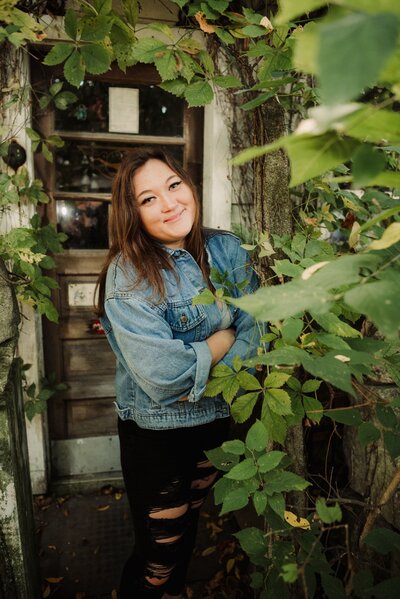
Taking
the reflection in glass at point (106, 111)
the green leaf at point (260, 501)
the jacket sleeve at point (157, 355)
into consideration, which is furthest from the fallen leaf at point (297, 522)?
the reflection in glass at point (106, 111)

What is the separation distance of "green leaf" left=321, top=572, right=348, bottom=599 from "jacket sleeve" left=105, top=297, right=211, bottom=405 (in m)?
0.65

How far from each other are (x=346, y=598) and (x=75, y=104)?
2.71 meters

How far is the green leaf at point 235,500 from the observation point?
0.97 m

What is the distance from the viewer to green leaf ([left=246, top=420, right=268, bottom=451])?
102 cm

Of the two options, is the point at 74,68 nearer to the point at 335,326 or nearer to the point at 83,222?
the point at 335,326

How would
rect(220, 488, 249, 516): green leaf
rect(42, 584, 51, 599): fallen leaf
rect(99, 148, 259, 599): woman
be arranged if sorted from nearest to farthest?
1. rect(220, 488, 249, 516): green leaf
2. rect(99, 148, 259, 599): woman
3. rect(42, 584, 51, 599): fallen leaf

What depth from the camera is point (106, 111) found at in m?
2.49

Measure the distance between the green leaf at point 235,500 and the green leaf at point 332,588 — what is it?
0.23 metres

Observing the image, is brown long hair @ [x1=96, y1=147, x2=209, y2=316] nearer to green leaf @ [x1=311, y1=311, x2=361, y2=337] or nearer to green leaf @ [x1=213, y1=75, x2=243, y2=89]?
green leaf @ [x1=213, y1=75, x2=243, y2=89]

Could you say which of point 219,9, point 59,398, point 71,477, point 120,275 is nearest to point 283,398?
point 120,275

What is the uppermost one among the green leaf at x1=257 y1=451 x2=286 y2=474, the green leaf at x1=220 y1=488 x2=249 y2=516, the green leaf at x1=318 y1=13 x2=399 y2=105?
the green leaf at x1=318 y1=13 x2=399 y2=105

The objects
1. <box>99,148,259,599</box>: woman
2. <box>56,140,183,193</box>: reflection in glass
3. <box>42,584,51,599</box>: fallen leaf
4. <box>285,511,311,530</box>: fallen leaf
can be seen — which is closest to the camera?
<box>285,511,311,530</box>: fallen leaf

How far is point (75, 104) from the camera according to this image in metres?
2.45

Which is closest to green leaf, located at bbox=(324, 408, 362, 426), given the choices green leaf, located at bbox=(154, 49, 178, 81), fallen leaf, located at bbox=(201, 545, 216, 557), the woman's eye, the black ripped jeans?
the black ripped jeans
